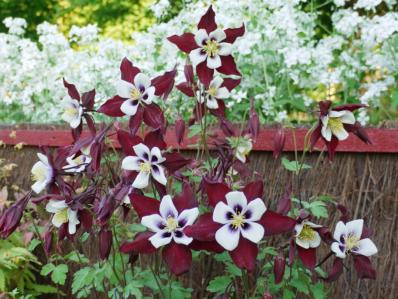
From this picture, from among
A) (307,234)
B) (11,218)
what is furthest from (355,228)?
(11,218)

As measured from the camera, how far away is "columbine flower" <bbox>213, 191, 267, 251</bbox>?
1676 millimetres

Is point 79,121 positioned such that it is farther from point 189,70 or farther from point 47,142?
point 47,142

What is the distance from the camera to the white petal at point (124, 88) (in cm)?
188

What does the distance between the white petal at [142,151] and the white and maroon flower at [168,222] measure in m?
0.13

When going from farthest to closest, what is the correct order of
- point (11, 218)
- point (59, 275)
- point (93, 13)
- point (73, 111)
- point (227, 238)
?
point (93, 13)
point (59, 275)
point (73, 111)
point (11, 218)
point (227, 238)

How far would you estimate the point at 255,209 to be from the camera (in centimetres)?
170

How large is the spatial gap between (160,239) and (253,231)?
0.23 m

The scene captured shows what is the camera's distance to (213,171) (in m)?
2.04

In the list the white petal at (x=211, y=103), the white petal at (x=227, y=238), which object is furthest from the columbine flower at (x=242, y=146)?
the white petal at (x=227, y=238)

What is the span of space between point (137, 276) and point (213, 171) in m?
0.42

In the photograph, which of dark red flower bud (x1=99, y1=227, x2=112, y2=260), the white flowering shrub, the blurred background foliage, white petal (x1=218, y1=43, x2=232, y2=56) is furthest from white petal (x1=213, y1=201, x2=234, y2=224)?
the blurred background foliage

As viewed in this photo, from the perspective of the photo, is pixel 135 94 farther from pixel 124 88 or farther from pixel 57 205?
pixel 57 205

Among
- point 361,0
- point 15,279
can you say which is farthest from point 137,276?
point 361,0

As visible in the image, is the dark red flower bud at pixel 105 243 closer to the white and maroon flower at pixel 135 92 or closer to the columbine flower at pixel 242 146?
the white and maroon flower at pixel 135 92
